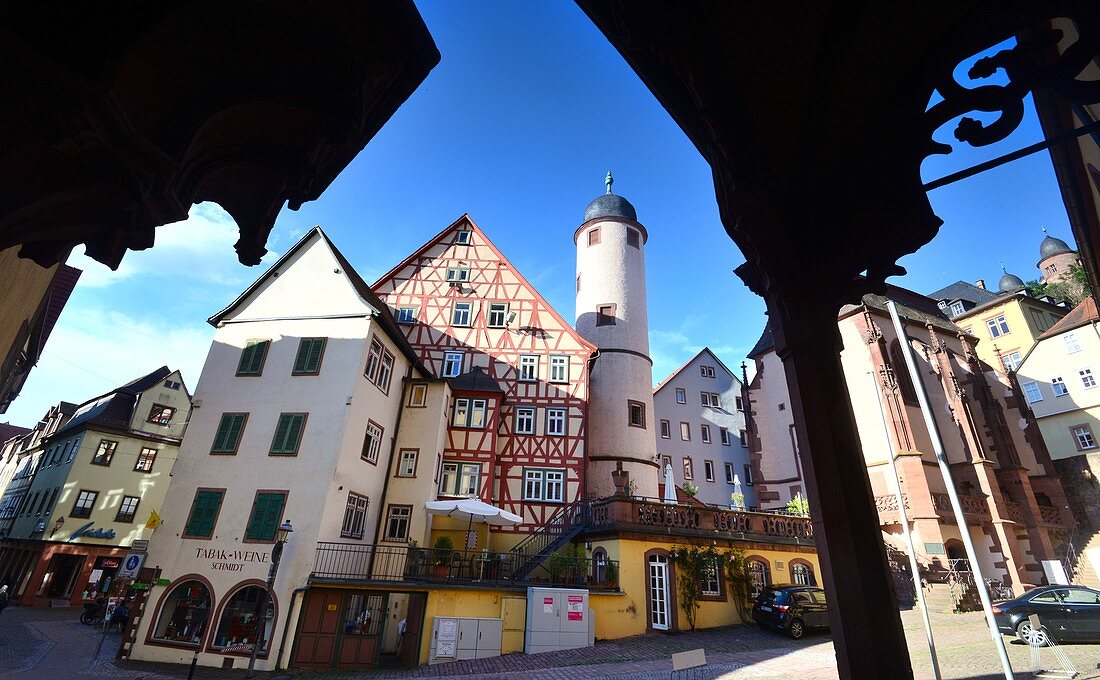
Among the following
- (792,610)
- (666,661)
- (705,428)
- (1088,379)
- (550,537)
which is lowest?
(666,661)

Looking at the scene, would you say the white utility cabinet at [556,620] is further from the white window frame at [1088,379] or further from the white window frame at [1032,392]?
the white window frame at [1032,392]

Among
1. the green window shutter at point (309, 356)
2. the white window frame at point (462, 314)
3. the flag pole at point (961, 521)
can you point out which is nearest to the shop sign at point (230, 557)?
the green window shutter at point (309, 356)

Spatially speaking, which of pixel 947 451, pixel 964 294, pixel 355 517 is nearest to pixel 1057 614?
pixel 947 451

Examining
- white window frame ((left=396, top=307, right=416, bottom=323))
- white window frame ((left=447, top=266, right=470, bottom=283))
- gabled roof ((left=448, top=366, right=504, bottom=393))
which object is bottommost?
gabled roof ((left=448, top=366, right=504, bottom=393))

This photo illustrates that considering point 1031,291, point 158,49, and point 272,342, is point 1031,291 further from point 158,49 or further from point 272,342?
point 158,49

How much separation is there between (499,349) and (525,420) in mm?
3912

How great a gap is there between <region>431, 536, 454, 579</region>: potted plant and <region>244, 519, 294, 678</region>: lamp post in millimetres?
4574

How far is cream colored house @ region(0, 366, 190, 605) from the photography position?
3031 cm

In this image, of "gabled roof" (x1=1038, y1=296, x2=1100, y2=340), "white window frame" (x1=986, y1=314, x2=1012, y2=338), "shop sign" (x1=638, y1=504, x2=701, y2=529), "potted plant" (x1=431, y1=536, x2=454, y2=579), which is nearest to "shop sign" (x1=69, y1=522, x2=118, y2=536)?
"potted plant" (x1=431, y1=536, x2=454, y2=579)

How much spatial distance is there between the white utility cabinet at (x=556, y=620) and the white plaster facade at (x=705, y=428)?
21.5 meters

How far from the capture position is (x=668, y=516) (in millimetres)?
18297

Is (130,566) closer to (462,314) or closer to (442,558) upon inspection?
(442,558)

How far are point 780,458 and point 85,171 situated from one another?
36.3m

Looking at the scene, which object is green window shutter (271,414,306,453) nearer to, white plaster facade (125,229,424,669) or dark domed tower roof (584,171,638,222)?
white plaster facade (125,229,424,669)
